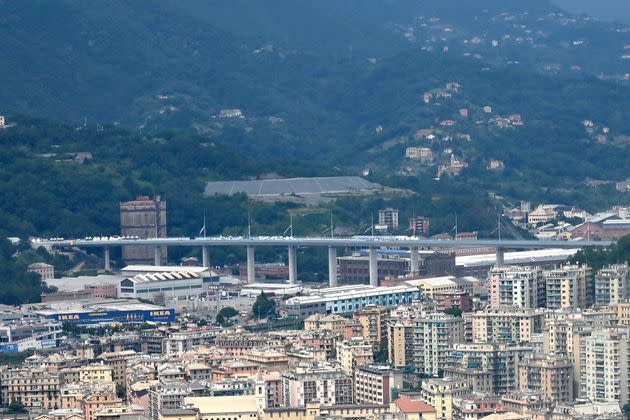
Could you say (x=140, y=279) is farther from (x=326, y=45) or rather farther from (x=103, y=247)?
(x=326, y=45)

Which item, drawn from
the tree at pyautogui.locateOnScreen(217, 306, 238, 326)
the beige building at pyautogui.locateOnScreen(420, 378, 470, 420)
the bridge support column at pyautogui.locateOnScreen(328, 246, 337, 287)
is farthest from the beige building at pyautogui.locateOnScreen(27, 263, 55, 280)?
the beige building at pyautogui.locateOnScreen(420, 378, 470, 420)

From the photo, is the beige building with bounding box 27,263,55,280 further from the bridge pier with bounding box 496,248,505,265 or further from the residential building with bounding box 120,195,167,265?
the bridge pier with bounding box 496,248,505,265

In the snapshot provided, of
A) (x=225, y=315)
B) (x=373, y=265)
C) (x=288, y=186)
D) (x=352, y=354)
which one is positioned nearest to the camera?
(x=352, y=354)

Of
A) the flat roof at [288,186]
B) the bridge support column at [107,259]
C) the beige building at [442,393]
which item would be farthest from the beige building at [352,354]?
the flat roof at [288,186]

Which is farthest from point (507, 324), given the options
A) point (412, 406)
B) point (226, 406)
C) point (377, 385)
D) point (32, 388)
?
point (32, 388)

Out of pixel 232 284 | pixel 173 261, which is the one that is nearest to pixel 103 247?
pixel 173 261

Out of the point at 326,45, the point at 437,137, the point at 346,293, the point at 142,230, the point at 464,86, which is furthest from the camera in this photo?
the point at 326,45

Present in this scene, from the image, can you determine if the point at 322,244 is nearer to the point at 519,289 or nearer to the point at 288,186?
the point at 288,186
